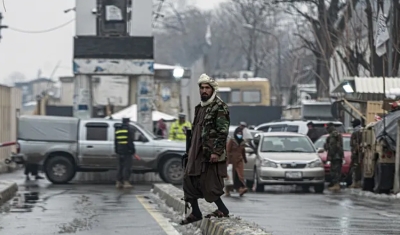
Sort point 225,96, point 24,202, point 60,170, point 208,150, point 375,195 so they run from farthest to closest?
point 225,96, point 60,170, point 375,195, point 24,202, point 208,150

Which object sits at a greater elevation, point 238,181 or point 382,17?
point 382,17

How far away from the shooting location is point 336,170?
1062 inches

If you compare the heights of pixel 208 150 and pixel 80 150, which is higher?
pixel 208 150

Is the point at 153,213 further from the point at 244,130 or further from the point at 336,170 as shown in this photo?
the point at 336,170

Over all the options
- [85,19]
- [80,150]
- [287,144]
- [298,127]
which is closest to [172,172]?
[80,150]

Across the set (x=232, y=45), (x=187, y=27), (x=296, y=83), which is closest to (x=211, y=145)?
(x=296, y=83)

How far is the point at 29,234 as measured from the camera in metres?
13.4

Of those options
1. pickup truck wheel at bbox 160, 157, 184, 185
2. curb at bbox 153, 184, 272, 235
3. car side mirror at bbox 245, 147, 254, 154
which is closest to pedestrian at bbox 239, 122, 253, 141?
car side mirror at bbox 245, 147, 254, 154

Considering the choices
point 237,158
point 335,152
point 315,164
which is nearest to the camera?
point 237,158

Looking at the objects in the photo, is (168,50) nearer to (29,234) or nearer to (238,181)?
(238,181)

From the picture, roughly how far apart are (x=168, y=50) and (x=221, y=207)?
10916cm

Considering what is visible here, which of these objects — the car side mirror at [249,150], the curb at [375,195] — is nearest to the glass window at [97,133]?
the car side mirror at [249,150]

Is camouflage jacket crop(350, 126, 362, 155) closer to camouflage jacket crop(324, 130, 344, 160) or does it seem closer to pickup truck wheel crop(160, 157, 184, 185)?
camouflage jacket crop(324, 130, 344, 160)

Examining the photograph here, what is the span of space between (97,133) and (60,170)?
1.57m
